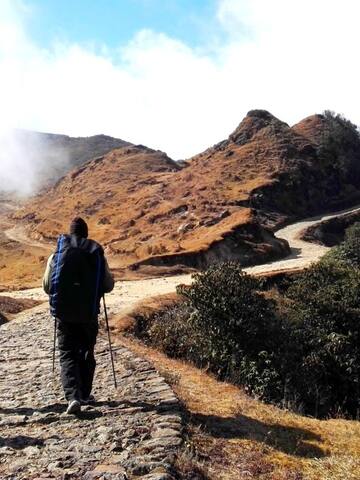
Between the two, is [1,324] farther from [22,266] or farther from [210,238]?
[22,266]

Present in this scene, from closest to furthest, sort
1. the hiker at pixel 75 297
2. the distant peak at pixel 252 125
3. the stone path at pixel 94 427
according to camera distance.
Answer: the stone path at pixel 94 427, the hiker at pixel 75 297, the distant peak at pixel 252 125

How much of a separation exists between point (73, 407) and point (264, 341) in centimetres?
751

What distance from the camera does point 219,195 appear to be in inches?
2290

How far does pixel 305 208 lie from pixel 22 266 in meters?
32.0

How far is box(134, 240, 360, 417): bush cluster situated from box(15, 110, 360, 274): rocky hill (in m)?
21.4

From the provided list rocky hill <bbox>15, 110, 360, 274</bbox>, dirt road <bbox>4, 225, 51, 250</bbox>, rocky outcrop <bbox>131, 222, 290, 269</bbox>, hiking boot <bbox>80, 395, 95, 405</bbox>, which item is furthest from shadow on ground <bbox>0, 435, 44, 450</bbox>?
dirt road <bbox>4, 225, 51, 250</bbox>

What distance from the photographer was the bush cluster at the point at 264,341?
41.0 ft

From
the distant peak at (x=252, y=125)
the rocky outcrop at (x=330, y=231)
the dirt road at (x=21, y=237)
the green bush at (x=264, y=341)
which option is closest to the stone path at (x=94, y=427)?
the green bush at (x=264, y=341)

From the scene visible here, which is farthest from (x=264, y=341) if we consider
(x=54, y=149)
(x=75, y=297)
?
(x=54, y=149)

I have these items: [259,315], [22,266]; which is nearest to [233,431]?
[259,315]

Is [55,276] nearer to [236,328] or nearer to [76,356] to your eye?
[76,356]

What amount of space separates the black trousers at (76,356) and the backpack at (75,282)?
0.62 ft

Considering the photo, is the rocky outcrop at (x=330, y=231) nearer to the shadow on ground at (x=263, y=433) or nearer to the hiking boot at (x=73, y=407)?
the shadow on ground at (x=263, y=433)

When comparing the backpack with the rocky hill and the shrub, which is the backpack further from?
the rocky hill
